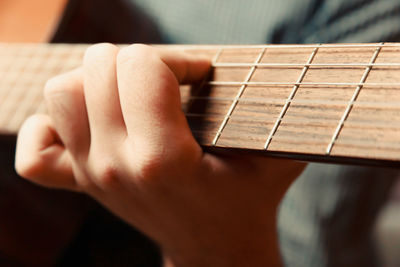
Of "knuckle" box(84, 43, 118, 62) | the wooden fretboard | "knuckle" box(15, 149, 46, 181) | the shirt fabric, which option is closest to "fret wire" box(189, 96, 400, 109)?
the wooden fretboard

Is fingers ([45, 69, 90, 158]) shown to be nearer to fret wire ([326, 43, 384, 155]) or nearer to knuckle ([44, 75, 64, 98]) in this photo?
knuckle ([44, 75, 64, 98])

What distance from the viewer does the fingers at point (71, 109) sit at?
0.51 meters

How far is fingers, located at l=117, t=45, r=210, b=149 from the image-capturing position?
1.42ft

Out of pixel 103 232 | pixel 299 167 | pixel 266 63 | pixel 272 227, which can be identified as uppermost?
pixel 266 63

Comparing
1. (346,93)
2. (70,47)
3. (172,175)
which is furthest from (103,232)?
(346,93)

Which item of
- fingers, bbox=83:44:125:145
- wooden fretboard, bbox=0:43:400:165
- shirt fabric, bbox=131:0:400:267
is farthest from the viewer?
shirt fabric, bbox=131:0:400:267

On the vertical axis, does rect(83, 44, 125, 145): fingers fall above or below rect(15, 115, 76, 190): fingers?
above

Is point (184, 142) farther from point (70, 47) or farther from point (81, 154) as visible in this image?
point (70, 47)

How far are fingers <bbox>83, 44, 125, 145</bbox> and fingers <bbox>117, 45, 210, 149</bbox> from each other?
18 mm

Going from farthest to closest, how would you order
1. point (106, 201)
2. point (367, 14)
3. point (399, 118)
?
point (367, 14)
point (106, 201)
point (399, 118)

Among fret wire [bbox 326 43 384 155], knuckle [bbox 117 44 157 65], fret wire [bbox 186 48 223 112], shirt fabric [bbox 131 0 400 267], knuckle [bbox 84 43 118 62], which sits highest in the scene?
fret wire [bbox 326 43 384 155]

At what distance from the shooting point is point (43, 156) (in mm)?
565

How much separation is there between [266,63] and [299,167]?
131 millimetres

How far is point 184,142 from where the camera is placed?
435mm
